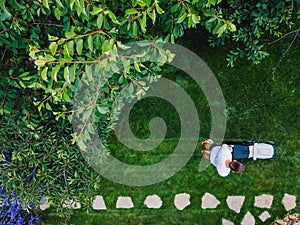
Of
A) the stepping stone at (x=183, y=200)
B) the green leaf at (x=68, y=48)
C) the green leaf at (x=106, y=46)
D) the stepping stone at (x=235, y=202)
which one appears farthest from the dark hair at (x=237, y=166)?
the green leaf at (x=68, y=48)

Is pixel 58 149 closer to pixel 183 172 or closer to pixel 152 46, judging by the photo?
pixel 152 46

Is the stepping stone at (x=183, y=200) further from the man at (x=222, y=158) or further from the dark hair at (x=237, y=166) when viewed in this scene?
the dark hair at (x=237, y=166)

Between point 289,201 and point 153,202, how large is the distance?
1.98 meters

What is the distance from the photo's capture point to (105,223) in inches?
205

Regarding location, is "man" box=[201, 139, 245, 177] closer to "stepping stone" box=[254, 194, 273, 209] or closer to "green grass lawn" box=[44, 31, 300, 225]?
"green grass lawn" box=[44, 31, 300, 225]

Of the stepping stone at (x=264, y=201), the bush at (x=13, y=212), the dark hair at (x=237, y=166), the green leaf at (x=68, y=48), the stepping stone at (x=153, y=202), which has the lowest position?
the bush at (x=13, y=212)

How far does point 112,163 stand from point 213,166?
Answer: 149 centimetres

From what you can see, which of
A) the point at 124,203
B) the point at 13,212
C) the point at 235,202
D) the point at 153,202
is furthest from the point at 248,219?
the point at 13,212

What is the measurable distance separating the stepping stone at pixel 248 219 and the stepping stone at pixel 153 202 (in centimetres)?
125

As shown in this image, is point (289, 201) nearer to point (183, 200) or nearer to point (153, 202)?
point (183, 200)

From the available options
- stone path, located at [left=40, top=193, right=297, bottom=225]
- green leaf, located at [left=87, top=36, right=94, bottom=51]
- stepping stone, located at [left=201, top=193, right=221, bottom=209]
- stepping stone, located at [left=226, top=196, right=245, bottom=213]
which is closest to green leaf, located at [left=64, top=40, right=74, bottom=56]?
green leaf, located at [left=87, top=36, right=94, bottom=51]

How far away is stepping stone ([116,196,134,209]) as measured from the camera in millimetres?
5195

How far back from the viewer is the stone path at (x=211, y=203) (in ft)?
16.5

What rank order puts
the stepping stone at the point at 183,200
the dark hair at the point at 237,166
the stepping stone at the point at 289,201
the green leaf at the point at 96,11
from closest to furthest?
the green leaf at the point at 96,11 < the dark hair at the point at 237,166 < the stepping stone at the point at 289,201 < the stepping stone at the point at 183,200
